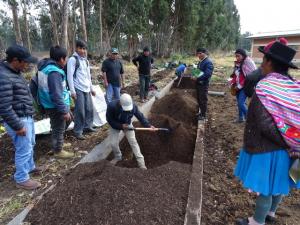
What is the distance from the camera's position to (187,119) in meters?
6.67

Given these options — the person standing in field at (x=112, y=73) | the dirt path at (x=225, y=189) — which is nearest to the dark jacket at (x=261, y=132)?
the dirt path at (x=225, y=189)

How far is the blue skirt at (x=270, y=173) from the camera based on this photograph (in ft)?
6.94

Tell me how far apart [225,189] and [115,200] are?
5.54 ft

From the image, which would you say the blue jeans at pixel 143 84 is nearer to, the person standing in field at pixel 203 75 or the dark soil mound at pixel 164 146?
the person standing in field at pixel 203 75

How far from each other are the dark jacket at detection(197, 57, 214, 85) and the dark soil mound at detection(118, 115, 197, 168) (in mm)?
1456

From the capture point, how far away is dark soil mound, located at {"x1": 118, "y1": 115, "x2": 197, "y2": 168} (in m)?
4.55

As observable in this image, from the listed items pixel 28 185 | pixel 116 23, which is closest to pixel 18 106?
pixel 28 185

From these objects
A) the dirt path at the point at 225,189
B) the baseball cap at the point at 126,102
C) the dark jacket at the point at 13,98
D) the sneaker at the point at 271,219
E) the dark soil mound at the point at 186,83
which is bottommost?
the dirt path at the point at 225,189

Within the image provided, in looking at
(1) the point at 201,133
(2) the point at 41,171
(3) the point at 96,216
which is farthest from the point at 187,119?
(3) the point at 96,216

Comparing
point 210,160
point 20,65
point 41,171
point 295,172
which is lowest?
point 210,160

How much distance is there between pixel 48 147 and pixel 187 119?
3567mm

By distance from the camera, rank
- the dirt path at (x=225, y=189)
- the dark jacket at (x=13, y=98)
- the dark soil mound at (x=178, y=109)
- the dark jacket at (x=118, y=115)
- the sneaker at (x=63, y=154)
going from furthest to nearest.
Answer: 1. the dark soil mound at (x=178, y=109)
2. the sneaker at (x=63, y=154)
3. the dark jacket at (x=118, y=115)
4. the dirt path at (x=225, y=189)
5. the dark jacket at (x=13, y=98)

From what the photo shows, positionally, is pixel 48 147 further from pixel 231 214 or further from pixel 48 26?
pixel 48 26

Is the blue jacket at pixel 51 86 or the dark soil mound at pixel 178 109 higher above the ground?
the blue jacket at pixel 51 86
